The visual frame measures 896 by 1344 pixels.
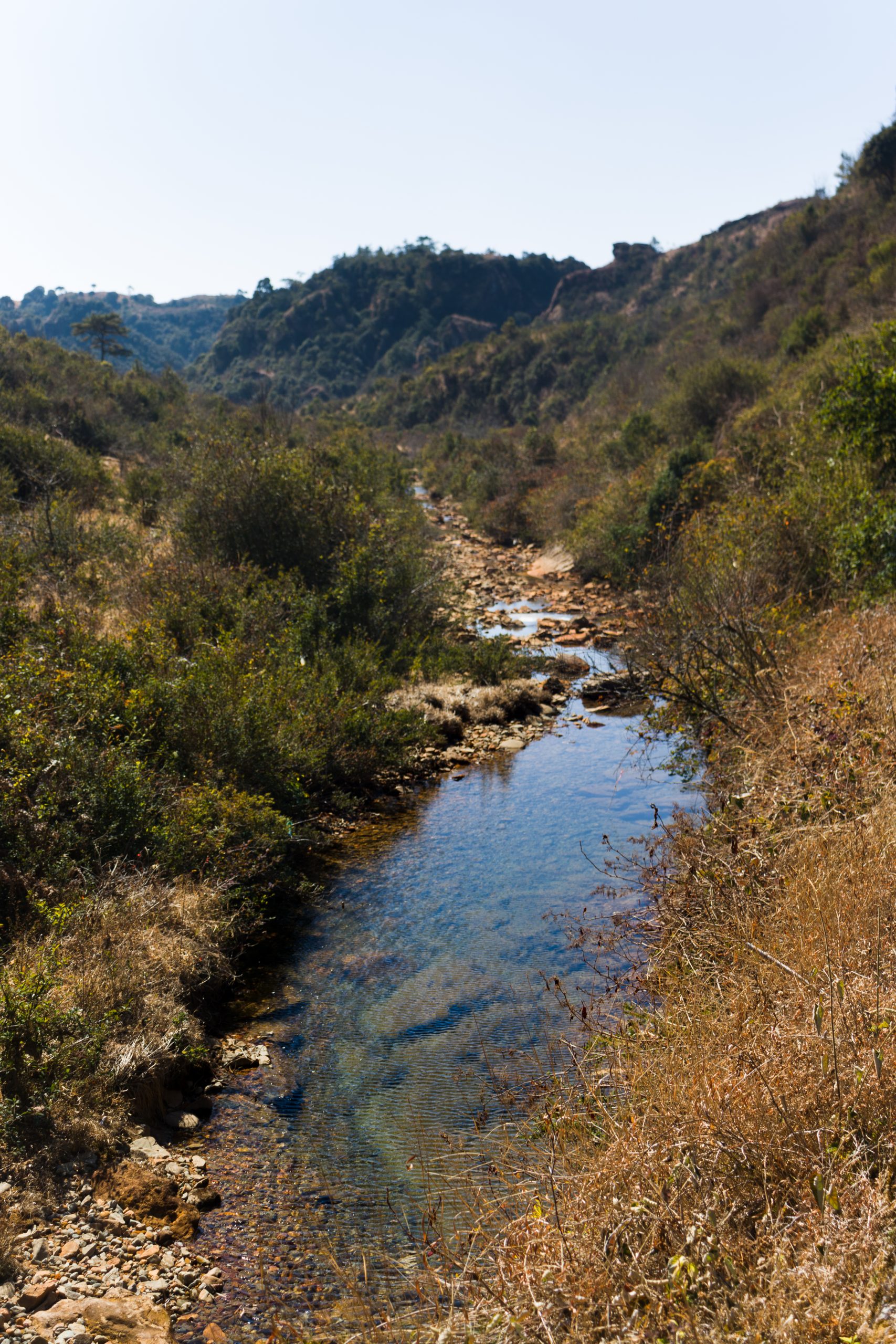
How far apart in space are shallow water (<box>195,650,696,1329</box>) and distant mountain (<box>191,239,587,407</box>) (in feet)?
269

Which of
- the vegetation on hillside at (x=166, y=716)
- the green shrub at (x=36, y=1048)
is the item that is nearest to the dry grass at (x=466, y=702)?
the vegetation on hillside at (x=166, y=716)

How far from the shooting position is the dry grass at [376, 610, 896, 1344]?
8.09 feet

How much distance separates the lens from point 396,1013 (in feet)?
19.3

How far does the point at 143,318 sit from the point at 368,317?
7339 cm

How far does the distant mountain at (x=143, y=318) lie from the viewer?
396ft

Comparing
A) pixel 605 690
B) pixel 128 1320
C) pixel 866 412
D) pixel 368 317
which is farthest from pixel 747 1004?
pixel 368 317

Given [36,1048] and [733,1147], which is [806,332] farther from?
[36,1048]

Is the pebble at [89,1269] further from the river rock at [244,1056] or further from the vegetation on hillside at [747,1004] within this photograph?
the river rock at [244,1056]

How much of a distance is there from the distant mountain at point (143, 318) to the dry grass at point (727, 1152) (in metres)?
114

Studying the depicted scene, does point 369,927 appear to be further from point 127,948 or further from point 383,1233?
point 383,1233

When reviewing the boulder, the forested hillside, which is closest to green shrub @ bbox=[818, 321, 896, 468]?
the forested hillside

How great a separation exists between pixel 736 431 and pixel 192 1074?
62.1 ft

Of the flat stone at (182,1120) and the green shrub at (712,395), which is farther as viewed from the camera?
the green shrub at (712,395)

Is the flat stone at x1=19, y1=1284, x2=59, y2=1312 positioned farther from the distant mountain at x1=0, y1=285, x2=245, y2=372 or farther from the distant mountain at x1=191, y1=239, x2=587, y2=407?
the distant mountain at x1=0, y1=285, x2=245, y2=372
